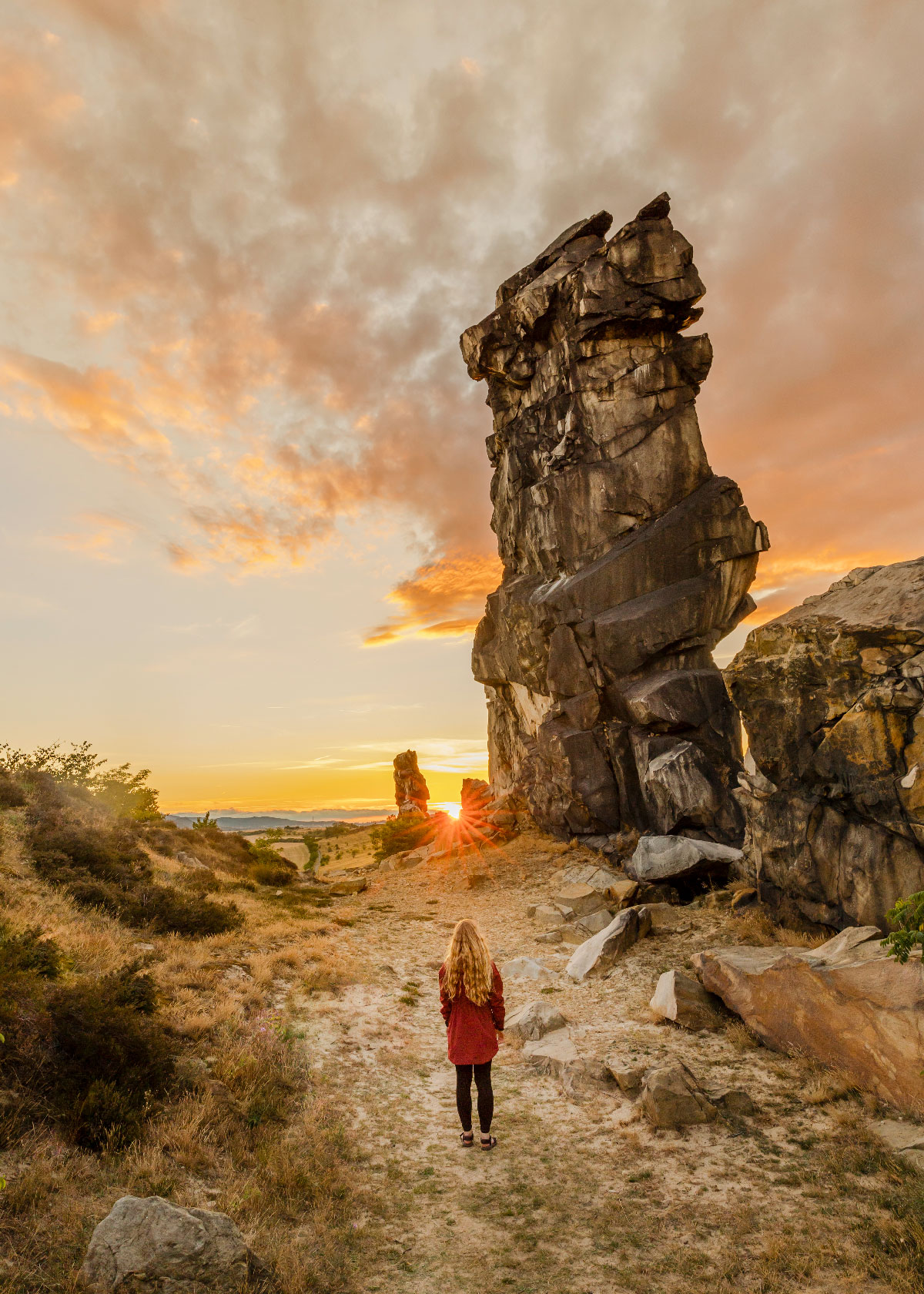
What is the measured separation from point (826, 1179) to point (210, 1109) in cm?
747

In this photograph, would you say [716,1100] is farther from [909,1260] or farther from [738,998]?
[909,1260]

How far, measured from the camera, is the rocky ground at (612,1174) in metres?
5.61

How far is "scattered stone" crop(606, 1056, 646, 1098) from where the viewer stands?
9352 millimetres

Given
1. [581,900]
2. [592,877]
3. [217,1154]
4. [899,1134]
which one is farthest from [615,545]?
[217,1154]

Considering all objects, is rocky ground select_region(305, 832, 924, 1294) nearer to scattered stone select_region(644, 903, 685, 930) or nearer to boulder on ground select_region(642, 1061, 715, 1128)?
boulder on ground select_region(642, 1061, 715, 1128)

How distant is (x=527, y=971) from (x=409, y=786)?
51477 mm

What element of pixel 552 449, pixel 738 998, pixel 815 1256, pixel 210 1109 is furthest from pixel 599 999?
pixel 552 449

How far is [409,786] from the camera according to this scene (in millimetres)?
66688

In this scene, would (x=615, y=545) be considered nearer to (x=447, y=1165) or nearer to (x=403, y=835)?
(x=403, y=835)

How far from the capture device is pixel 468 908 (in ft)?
89.2

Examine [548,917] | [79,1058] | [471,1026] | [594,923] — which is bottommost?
[548,917]

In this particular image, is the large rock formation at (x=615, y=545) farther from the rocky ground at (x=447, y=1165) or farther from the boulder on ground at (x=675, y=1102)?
the boulder on ground at (x=675, y=1102)

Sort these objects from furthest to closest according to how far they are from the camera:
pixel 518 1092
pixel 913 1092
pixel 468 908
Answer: pixel 468 908, pixel 518 1092, pixel 913 1092

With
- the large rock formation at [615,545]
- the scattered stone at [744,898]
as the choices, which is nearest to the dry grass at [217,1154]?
the scattered stone at [744,898]
